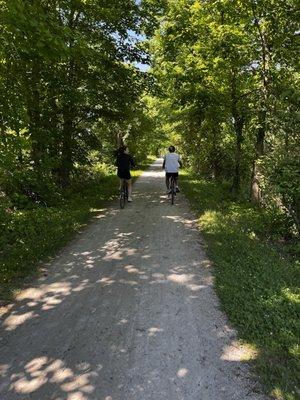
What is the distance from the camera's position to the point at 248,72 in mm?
14039

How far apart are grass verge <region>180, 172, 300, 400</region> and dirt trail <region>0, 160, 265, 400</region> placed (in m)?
0.22

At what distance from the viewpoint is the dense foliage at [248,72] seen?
10.3m

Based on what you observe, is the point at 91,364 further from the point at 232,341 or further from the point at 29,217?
the point at 29,217

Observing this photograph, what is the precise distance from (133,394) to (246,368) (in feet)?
4.38

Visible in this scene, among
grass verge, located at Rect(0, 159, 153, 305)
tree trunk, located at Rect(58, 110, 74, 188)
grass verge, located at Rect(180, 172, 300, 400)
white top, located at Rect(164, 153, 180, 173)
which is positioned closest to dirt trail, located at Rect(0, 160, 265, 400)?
grass verge, located at Rect(180, 172, 300, 400)

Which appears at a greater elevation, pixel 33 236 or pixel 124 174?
pixel 124 174

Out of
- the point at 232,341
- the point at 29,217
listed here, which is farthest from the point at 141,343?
the point at 29,217

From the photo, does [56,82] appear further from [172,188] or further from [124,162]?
[172,188]

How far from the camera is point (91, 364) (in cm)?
473

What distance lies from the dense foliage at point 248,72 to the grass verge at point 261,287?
1059 mm

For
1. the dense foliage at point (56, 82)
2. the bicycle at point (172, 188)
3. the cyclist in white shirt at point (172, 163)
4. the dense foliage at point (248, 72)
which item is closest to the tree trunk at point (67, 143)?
the dense foliage at point (56, 82)

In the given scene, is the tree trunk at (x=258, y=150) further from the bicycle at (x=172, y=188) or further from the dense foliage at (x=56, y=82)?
the dense foliage at (x=56, y=82)

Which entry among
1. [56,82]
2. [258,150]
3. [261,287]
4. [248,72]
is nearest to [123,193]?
[56,82]

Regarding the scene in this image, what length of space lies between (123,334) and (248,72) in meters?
11.3
